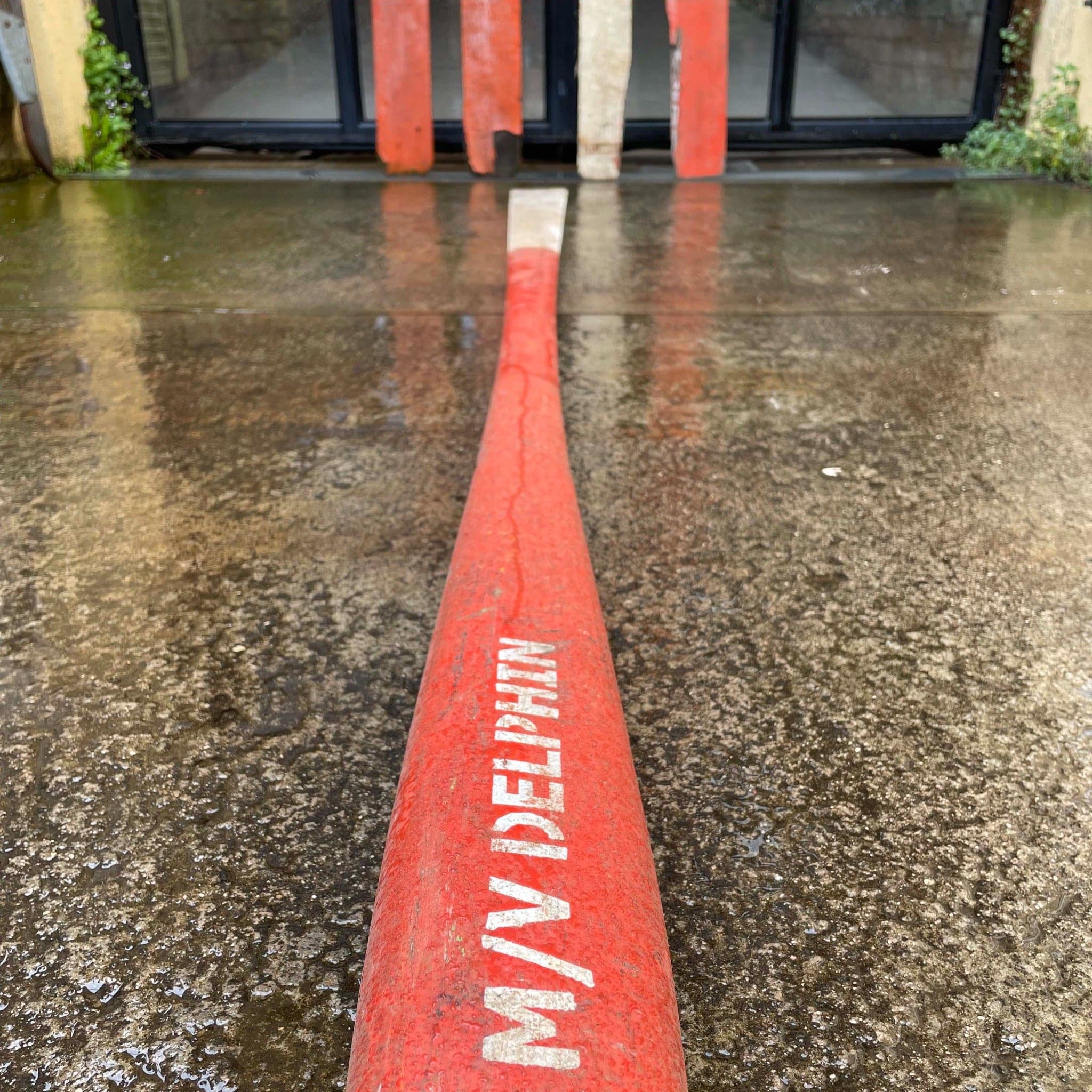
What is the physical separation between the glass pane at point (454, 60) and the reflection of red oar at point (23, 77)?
1642 mm

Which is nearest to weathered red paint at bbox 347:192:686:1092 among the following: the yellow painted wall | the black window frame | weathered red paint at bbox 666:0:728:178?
weathered red paint at bbox 666:0:728:178

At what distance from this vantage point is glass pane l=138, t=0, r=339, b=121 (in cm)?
613

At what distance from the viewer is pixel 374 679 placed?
1.51 metres

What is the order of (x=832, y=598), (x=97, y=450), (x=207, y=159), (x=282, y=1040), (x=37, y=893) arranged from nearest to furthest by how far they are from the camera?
(x=282, y=1040), (x=37, y=893), (x=832, y=598), (x=97, y=450), (x=207, y=159)

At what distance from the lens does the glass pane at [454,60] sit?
648cm

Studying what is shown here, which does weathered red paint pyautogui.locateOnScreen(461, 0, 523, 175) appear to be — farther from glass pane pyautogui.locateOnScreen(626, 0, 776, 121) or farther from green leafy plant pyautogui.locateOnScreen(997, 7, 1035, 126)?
green leafy plant pyautogui.locateOnScreen(997, 7, 1035, 126)

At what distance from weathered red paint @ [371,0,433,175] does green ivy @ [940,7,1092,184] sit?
2.80 m

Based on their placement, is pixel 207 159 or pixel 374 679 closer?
pixel 374 679

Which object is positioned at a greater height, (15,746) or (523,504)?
(523,504)

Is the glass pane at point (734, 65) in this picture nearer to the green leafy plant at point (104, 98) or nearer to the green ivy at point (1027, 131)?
the green ivy at point (1027, 131)

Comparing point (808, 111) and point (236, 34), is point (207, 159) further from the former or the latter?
point (808, 111)

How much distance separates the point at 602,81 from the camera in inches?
203

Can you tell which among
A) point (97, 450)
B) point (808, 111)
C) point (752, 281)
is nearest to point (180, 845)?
point (97, 450)

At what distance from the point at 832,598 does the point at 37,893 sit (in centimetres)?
118
